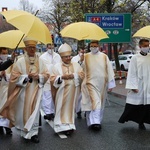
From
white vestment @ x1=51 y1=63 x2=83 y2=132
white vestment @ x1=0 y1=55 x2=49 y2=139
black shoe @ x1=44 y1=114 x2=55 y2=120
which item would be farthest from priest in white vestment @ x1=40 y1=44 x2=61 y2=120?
white vestment @ x1=0 y1=55 x2=49 y2=139

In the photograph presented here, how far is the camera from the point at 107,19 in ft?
67.1

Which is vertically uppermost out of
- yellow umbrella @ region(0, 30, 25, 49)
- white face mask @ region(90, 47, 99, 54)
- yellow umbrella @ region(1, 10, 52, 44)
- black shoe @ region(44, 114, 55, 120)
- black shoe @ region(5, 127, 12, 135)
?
yellow umbrella @ region(1, 10, 52, 44)

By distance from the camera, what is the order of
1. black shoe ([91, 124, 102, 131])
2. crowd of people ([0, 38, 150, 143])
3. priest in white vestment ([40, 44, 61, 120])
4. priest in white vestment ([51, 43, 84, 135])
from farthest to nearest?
priest in white vestment ([40, 44, 61, 120]) < black shoe ([91, 124, 102, 131]) < priest in white vestment ([51, 43, 84, 135]) < crowd of people ([0, 38, 150, 143])

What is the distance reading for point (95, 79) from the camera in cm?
865

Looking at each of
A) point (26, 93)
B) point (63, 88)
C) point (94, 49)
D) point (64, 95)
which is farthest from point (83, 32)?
point (26, 93)

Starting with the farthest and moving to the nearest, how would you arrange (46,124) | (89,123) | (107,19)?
1. (107,19)
2. (46,124)
3. (89,123)

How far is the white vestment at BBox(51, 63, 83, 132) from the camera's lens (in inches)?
304

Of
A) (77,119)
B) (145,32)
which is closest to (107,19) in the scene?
(77,119)

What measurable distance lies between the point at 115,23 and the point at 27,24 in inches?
577

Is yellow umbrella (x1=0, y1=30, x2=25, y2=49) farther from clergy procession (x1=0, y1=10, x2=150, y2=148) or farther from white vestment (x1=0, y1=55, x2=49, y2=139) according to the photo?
white vestment (x1=0, y1=55, x2=49, y2=139)

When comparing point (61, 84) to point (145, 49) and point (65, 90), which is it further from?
point (145, 49)

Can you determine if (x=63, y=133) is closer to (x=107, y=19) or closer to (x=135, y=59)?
(x=135, y=59)

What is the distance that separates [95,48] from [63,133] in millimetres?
2028

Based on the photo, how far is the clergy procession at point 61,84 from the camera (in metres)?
7.19
